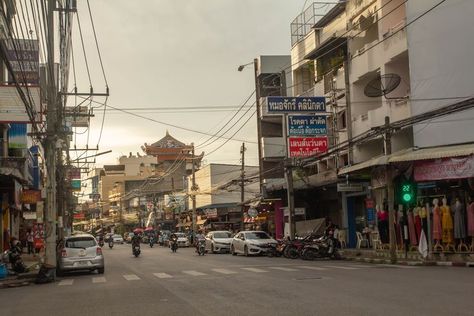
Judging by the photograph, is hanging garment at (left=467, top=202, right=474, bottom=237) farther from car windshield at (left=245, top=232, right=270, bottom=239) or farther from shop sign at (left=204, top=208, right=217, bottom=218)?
shop sign at (left=204, top=208, right=217, bottom=218)

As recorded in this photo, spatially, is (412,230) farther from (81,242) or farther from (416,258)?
(81,242)

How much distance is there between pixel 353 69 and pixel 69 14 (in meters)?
19.6

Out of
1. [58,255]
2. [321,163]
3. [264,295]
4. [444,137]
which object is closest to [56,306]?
[264,295]

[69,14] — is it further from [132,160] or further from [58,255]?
[132,160]

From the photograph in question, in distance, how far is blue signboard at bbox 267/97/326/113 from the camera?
103 ft

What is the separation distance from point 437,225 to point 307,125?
10.7 metres

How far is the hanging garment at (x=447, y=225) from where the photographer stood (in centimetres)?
2150

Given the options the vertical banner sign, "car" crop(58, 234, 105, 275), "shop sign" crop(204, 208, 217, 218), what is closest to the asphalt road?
"car" crop(58, 234, 105, 275)

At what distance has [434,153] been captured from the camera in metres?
21.3

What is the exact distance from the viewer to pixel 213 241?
40.3 metres

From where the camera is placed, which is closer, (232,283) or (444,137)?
(232,283)

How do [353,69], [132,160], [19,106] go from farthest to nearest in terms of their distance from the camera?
[132,160]
[353,69]
[19,106]

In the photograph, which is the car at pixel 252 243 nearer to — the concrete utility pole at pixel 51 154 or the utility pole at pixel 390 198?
the utility pole at pixel 390 198

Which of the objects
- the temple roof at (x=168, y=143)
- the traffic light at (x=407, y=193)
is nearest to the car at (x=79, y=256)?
the traffic light at (x=407, y=193)
